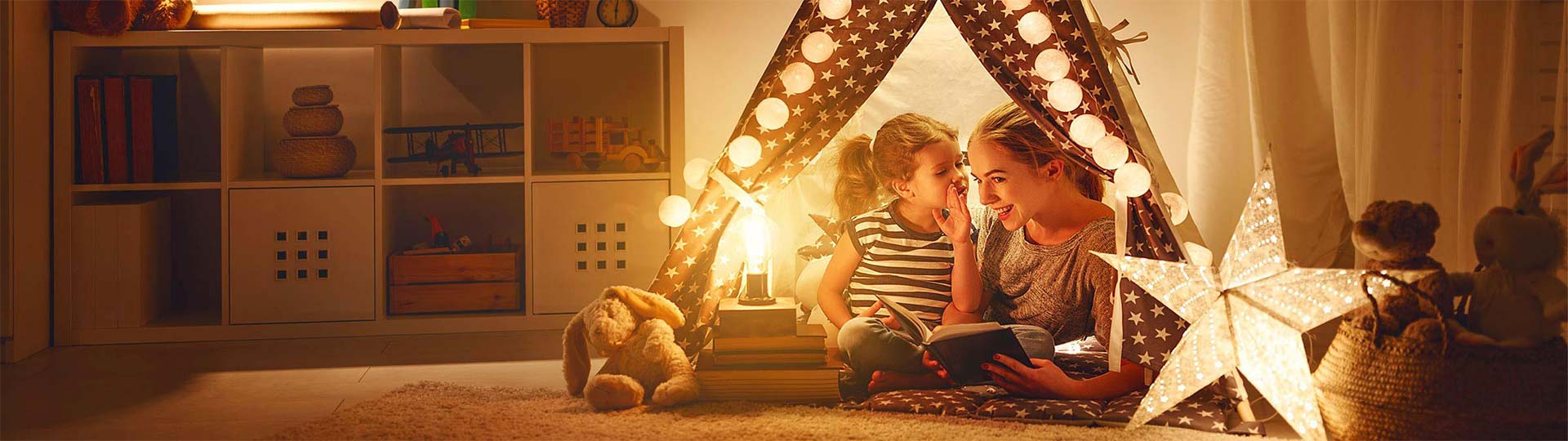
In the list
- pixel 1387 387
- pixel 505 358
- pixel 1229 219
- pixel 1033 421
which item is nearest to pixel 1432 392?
pixel 1387 387

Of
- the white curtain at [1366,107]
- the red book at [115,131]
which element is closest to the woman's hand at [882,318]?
the white curtain at [1366,107]

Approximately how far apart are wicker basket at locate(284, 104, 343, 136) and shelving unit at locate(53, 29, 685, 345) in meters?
0.13

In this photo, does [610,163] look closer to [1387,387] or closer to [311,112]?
[311,112]

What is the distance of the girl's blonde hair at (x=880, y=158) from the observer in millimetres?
2643

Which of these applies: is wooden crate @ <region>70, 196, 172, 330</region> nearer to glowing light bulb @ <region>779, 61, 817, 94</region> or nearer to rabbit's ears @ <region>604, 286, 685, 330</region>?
rabbit's ears @ <region>604, 286, 685, 330</region>

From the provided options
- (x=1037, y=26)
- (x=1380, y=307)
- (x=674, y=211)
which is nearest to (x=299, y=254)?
(x=674, y=211)

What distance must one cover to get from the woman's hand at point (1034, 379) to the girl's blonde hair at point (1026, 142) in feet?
1.45

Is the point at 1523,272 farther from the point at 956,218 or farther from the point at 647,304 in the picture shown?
the point at 647,304

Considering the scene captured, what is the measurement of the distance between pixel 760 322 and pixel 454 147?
1.39m

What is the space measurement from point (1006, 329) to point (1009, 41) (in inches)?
23.6

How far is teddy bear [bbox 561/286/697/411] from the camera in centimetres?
230

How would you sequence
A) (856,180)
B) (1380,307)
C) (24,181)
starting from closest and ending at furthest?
(1380,307) < (856,180) < (24,181)

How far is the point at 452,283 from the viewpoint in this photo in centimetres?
329

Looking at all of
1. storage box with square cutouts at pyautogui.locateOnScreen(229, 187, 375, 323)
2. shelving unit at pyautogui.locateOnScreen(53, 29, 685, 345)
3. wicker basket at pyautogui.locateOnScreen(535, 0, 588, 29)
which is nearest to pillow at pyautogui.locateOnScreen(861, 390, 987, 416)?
shelving unit at pyautogui.locateOnScreen(53, 29, 685, 345)
